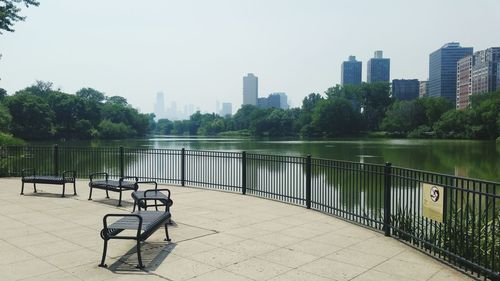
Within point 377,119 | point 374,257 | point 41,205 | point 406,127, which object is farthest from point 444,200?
point 377,119

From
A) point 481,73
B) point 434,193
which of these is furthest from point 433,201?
point 481,73

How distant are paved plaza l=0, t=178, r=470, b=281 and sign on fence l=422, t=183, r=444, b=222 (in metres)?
0.73

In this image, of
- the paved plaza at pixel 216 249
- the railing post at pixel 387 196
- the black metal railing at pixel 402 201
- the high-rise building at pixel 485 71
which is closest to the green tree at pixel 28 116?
the black metal railing at pixel 402 201

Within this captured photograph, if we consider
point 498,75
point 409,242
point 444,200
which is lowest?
point 409,242

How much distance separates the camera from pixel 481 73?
173 meters

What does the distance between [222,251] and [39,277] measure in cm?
273

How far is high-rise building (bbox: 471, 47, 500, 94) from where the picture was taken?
166250 mm

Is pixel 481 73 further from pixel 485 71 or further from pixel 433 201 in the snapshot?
pixel 433 201

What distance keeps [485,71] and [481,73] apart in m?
4.04

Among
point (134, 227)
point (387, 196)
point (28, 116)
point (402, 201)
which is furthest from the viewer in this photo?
point (28, 116)

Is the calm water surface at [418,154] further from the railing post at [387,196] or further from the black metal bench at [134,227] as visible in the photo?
the black metal bench at [134,227]

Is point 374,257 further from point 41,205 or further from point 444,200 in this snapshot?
point 41,205

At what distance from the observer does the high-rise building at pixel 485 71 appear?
545ft

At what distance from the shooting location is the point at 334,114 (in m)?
137
